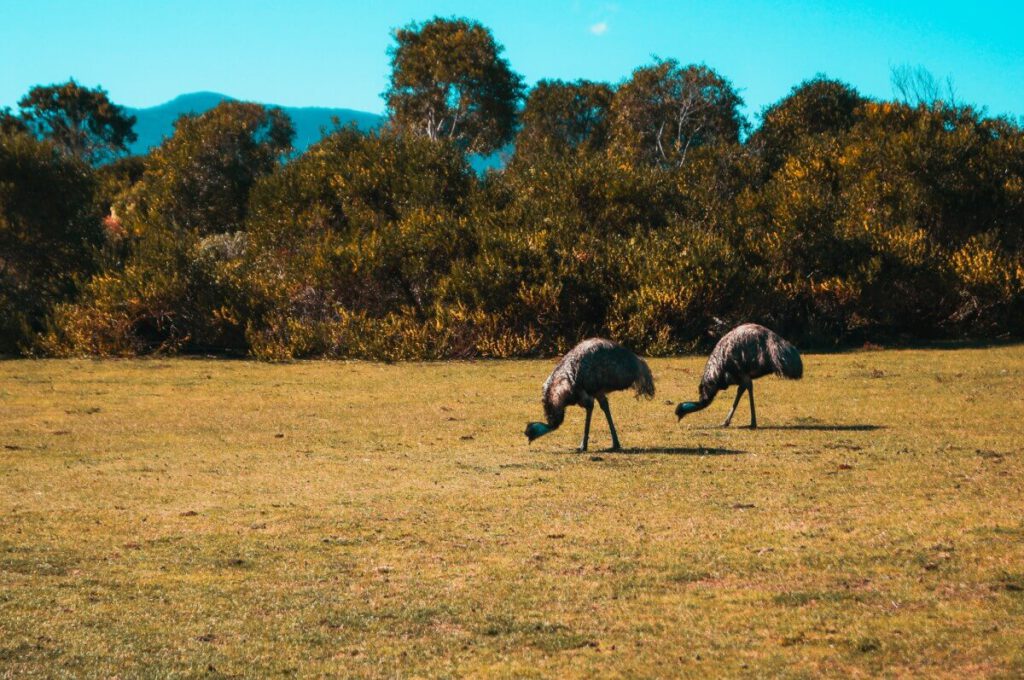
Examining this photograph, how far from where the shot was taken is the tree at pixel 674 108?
6103cm

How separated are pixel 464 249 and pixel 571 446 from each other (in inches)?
729

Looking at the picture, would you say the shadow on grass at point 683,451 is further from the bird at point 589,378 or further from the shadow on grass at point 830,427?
the shadow on grass at point 830,427

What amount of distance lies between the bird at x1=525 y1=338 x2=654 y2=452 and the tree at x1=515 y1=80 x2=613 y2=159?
177 feet

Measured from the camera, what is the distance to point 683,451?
15.6 metres

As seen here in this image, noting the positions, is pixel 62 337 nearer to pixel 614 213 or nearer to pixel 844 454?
pixel 614 213

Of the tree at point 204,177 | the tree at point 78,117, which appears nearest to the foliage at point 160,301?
the tree at point 204,177

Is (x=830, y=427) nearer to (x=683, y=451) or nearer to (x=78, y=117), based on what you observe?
(x=683, y=451)

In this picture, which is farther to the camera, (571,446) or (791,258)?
(791,258)

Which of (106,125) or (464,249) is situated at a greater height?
(106,125)

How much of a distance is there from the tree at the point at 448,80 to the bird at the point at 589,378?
52.3 meters

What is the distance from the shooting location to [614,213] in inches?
1409

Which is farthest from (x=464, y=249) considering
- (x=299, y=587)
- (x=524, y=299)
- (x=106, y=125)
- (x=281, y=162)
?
(x=106, y=125)

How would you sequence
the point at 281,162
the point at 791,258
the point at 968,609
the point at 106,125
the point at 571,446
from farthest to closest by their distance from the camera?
the point at 106,125 < the point at 281,162 < the point at 791,258 < the point at 571,446 < the point at 968,609

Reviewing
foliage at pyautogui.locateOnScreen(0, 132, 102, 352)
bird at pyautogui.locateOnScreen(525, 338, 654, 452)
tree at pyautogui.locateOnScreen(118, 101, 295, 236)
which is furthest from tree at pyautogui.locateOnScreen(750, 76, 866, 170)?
bird at pyautogui.locateOnScreen(525, 338, 654, 452)
